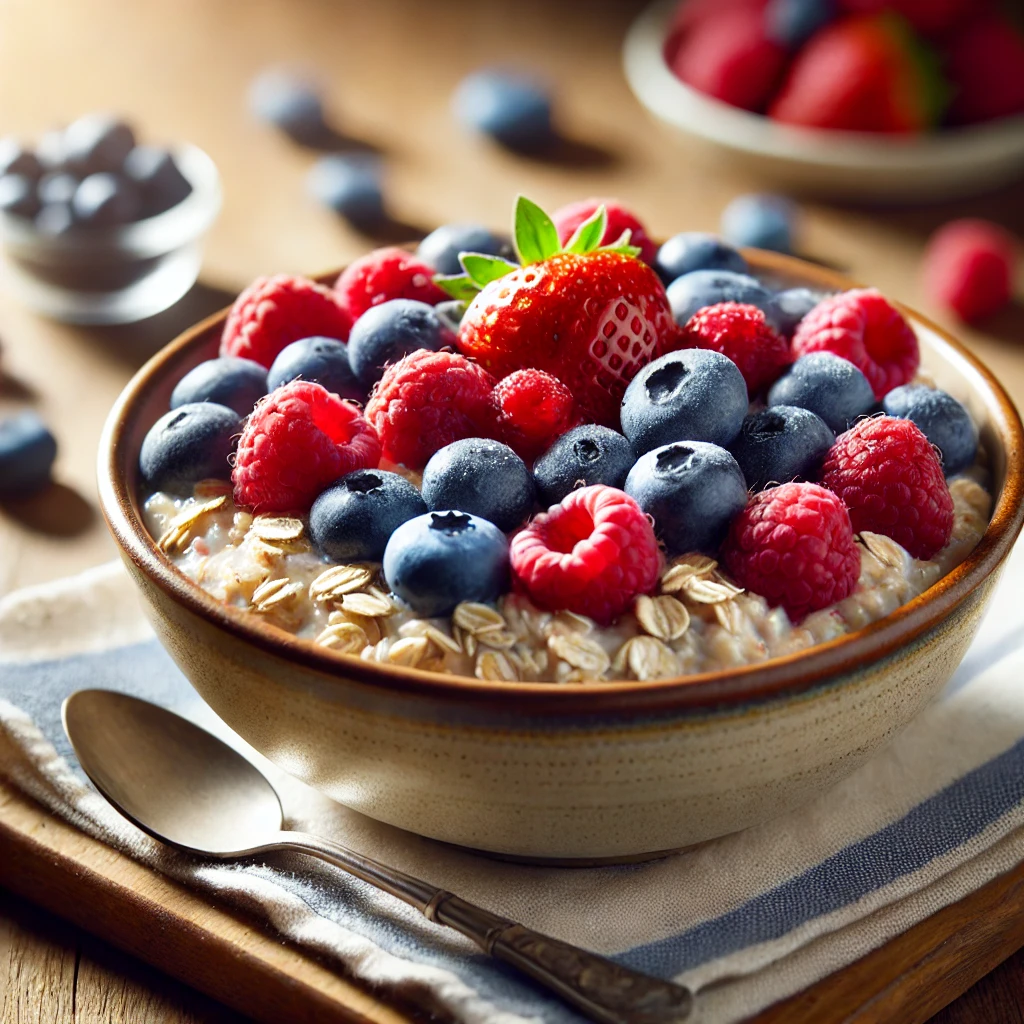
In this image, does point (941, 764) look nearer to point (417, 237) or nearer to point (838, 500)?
point (838, 500)

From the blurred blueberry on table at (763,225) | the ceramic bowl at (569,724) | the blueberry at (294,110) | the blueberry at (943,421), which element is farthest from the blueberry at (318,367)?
the blueberry at (294,110)

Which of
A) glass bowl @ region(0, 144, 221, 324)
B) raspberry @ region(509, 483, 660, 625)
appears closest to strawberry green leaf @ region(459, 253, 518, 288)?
raspberry @ region(509, 483, 660, 625)

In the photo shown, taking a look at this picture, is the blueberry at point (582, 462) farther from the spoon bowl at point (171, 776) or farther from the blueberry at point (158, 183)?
the blueberry at point (158, 183)

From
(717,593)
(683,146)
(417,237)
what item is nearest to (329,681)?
(717,593)

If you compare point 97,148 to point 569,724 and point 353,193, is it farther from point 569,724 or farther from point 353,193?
point 569,724

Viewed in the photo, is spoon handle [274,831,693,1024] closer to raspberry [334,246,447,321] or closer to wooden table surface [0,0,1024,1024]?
wooden table surface [0,0,1024,1024]

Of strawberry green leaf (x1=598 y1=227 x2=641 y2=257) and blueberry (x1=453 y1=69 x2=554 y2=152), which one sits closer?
strawberry green leaf (x1=598 y1=227 x2=641 y2=257)
